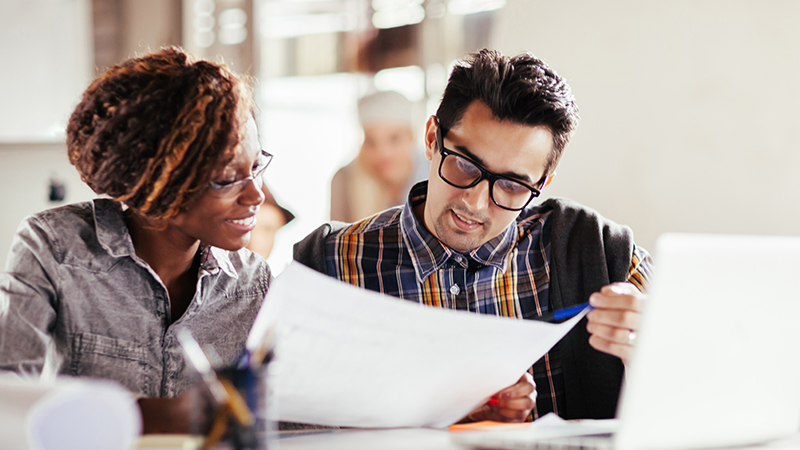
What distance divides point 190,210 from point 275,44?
2286 mm

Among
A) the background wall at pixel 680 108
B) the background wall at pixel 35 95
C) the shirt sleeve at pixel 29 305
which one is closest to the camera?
the shirt sleeve at pixel 29 305

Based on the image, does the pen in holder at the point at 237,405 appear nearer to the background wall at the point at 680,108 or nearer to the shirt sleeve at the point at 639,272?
the shirt sleeve at the point at 639,272

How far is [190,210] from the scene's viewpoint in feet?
3.21

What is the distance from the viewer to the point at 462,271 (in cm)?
125

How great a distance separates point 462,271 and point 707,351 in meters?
0.65

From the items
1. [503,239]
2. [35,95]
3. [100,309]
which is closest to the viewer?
[100,309]

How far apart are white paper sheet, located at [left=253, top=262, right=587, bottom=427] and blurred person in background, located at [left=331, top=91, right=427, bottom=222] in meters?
2.01

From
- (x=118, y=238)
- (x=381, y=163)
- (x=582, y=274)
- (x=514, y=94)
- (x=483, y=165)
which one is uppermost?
(x=514, y=94)

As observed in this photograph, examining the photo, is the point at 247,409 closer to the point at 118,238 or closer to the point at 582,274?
the point at 118,238

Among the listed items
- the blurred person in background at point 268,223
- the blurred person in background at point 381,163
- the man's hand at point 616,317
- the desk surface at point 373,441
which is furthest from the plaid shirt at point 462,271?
the blurred person in background at point 381,163

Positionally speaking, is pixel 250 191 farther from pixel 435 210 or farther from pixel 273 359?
pixel 273 359

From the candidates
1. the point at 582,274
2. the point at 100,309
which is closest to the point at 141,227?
the point at 100,309

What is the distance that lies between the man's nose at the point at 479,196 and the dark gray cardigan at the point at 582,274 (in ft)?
0.66

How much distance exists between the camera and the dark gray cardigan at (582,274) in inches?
45.9
